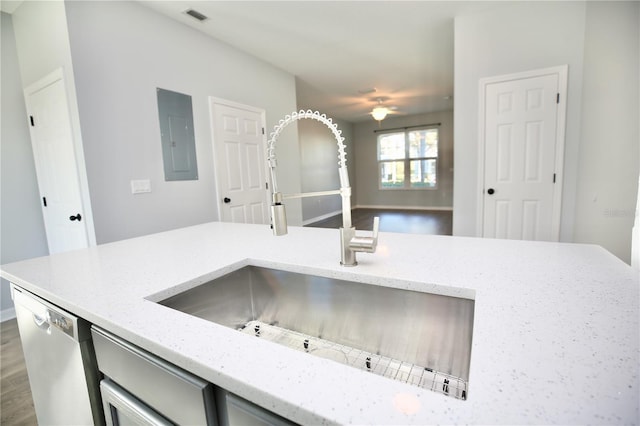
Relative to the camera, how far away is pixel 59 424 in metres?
1.06

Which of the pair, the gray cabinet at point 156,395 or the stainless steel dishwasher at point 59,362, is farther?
the stainless steel dishwasher at point 59,362

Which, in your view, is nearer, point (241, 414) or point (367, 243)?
point (241, 414)

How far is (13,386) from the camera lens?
1.90 metres

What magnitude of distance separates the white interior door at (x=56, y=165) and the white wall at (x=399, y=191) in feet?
25.0

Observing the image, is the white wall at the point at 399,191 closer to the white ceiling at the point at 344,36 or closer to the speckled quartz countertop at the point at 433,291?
the white ceiling at the point at 344,36

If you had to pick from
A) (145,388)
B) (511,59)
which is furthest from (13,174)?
(511,59)

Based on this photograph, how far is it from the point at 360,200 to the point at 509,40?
691cm

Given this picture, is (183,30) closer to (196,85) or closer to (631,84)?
(196,85)

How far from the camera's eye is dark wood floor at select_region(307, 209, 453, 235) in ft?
19.5

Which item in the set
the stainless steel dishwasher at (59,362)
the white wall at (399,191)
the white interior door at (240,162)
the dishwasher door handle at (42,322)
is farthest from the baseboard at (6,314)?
the white wall at (399,191)

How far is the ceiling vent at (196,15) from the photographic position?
2.82 m

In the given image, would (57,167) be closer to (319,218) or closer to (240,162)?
(240,162)

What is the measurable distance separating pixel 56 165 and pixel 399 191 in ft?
25.9

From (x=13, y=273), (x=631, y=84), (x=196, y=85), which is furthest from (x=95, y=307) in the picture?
(x=631, y=84)
